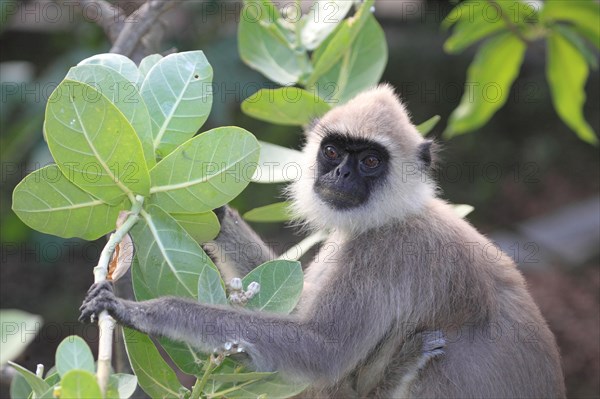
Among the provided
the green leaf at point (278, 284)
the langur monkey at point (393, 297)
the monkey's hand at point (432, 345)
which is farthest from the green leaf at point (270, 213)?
the green leaf at point (278, 284)

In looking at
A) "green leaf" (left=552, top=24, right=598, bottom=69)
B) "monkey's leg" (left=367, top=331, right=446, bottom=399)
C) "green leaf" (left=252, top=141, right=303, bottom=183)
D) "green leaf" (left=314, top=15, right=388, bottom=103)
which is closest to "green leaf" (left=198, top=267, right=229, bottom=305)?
"green leaf" (left=252, top=141, right=303, bottom=183)

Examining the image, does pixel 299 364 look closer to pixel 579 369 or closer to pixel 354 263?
pixel 354 263

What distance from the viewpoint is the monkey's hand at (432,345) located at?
4.25 m

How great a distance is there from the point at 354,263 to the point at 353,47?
1.26m

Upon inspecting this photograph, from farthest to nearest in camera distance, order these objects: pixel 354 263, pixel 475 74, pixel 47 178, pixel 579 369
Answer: pixel 579 369
pixel 475 74
pixel 354 263
pixel 47 178

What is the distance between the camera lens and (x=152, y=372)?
3.17 metres

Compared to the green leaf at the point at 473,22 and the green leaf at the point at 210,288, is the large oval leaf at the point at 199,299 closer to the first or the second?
the green leaf at the point at 210,288

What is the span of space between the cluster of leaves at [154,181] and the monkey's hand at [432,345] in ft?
3.68

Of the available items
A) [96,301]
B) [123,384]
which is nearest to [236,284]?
[96,301]

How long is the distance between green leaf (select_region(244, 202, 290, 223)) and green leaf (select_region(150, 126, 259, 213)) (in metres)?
1.19

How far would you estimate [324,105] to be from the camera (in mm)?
4406

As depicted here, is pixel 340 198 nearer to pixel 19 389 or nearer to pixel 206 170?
pixel 206 170

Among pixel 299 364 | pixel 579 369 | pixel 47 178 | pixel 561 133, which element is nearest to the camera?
pixel 47 178

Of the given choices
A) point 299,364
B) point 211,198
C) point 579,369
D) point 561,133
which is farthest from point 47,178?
point 561,133
